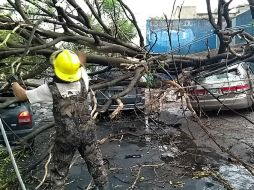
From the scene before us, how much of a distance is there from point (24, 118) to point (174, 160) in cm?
303

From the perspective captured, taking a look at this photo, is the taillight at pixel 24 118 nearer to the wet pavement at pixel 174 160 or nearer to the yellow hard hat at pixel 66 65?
the wet pavement at pixel 174 160

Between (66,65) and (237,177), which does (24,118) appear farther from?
(237,177)

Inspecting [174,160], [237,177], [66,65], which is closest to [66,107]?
[66,65]

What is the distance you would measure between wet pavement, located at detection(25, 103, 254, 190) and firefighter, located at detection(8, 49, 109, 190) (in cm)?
139

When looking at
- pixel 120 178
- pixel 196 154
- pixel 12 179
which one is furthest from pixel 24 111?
pixel 196 154

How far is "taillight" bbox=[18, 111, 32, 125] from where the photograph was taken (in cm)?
687

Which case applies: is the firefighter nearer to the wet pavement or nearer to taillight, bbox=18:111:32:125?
the wet pavement

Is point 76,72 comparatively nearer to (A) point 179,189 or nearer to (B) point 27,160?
(A) point 179,189

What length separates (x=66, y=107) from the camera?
4199 mm

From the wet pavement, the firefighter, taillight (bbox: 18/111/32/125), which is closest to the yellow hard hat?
the firefighter

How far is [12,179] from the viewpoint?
18.2 feet

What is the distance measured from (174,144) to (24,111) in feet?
10.5

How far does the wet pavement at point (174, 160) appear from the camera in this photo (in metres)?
5.78

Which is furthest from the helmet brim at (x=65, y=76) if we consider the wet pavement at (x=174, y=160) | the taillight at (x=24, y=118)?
the taillight at (x=24, y=118)
